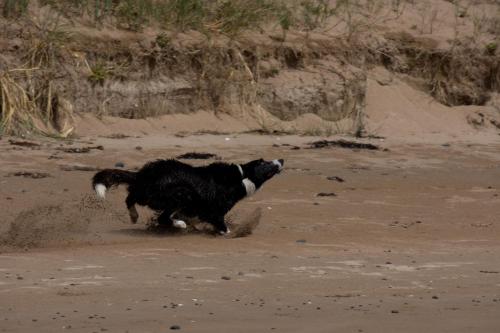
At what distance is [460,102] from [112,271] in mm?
11929

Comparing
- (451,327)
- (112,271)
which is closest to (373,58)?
(112,271)

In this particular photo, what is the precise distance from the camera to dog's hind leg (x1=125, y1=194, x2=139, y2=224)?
1093 cm

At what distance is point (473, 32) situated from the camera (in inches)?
796

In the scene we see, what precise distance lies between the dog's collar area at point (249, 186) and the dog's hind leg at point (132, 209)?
0.99 metres

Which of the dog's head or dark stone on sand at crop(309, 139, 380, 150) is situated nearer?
the dog's head

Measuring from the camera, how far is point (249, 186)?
11.4m

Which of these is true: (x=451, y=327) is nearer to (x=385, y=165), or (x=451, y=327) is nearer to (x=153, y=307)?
(x=153, y=307)

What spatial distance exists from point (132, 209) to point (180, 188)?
1.87 feet

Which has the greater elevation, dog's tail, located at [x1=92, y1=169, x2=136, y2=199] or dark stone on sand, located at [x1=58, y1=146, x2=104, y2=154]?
dog's tail, located at [x1=92, y1=169, x2=136, y2=199]

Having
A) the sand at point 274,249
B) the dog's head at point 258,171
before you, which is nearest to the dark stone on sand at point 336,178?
the sand at point 274,249

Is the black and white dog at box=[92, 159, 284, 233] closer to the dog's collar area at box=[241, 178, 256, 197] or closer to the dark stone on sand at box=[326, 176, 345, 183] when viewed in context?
the dog's collar area at box=[241, 178, 256, 197]

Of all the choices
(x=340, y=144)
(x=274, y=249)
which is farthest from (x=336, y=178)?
(x=274, y=249)

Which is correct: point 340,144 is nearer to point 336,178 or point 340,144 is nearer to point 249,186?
point 336,178

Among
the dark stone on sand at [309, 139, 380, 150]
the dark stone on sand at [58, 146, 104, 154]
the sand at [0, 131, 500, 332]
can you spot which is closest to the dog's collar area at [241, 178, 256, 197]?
the sand at [0, 131, 500, 332]
